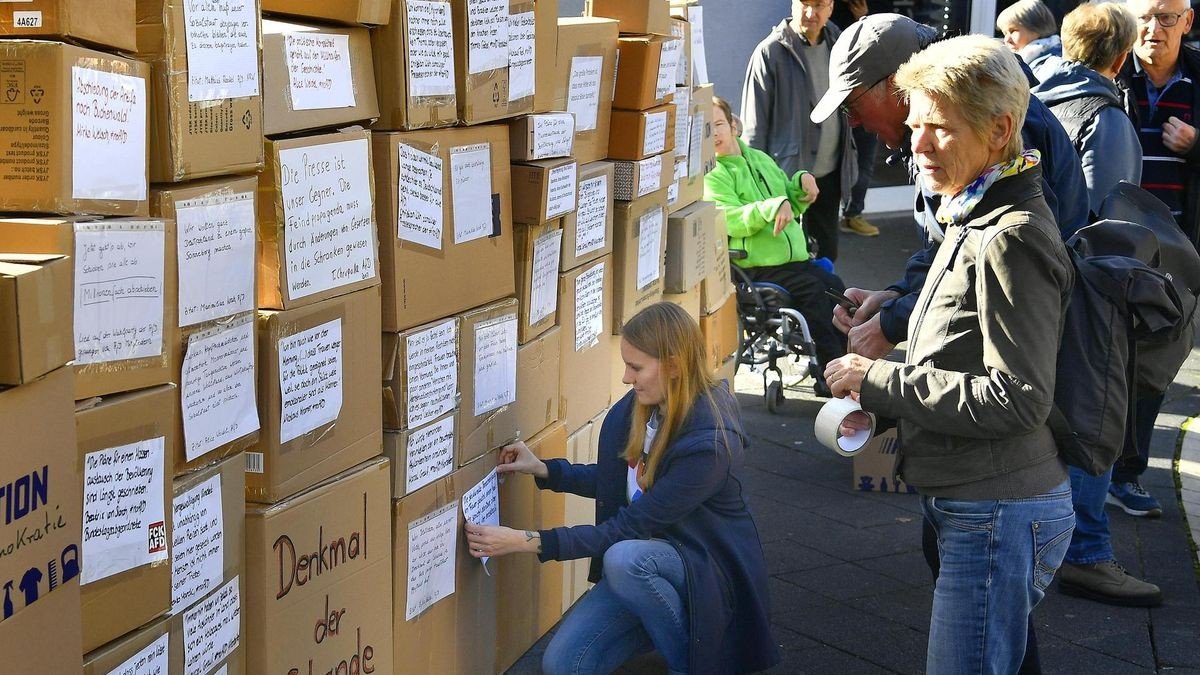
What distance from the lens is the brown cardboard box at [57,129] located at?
178 centimetres

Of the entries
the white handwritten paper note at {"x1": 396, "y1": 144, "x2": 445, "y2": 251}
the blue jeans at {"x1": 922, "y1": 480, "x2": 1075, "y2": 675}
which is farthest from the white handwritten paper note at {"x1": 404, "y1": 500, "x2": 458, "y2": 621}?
the blue jeans at {"x1": 922, "y1": 480, "x2": 1075, "y2": 675}

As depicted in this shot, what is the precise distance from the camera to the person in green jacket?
223 inches

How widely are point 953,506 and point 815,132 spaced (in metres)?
4.49

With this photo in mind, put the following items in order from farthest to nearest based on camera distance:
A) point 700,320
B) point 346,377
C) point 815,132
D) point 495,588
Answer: point 815,132 → point 700,320 → point 495,588 → point 346,377

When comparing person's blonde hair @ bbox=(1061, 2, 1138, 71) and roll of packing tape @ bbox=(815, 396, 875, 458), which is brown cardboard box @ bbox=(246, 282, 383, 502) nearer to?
roll of packing tape @ bbox=(815, 396, 875, 458)

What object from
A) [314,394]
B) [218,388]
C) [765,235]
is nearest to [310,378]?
[314,394]

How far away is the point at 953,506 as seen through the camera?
237cm

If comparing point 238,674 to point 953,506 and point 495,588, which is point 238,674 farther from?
point 953,506

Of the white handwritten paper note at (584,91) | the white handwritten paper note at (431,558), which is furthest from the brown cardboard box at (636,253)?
the white handwritten paper note at (431,558)

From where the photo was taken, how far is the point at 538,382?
3346 millimetres

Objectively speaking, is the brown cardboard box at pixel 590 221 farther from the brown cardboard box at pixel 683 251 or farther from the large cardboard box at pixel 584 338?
the brown cardboard box at pixel 683 251

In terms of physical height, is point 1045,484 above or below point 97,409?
below

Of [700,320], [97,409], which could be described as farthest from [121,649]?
[700,320]

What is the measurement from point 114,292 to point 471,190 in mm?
1135
